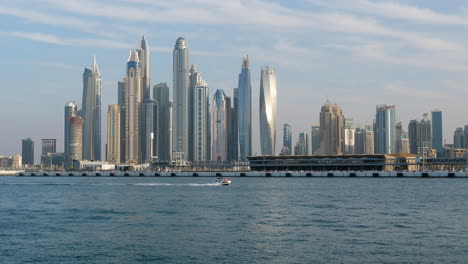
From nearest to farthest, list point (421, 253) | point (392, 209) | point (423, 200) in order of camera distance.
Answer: point (421, 253), point (392, 209), point (423, 200)

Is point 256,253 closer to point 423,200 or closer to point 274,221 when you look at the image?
point 274,221

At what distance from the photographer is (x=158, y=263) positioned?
1713 inches

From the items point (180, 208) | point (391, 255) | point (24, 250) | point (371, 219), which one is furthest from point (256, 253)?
point (180, 208)

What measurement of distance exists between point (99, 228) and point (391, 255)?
30877mm

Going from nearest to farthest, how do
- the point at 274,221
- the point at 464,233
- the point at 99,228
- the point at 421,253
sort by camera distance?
the point at 421,253, the point at 464,233, the point at 99,228, the point at 274,221

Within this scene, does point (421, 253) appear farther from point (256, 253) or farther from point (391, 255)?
point (256, 253)

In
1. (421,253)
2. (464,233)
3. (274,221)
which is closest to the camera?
(421,253)

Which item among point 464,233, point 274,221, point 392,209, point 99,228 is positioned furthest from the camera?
point 392,209

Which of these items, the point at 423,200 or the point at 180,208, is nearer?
the point at 180,208

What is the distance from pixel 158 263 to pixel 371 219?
33380 mm

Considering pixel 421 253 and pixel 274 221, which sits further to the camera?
pixel 274 221

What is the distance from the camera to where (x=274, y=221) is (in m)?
67.5

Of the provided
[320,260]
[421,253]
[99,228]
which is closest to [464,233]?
[421,253]

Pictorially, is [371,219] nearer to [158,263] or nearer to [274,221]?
[274,221]
